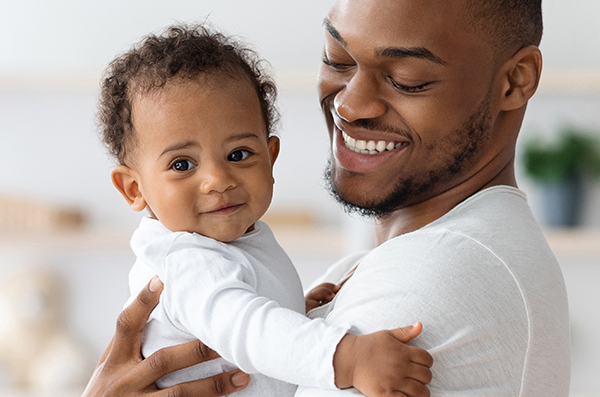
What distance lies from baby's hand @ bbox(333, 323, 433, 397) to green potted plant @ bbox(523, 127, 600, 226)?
→ 2244 millimetres

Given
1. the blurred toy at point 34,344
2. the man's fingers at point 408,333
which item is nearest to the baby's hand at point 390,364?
the man's fingers at point 408,333

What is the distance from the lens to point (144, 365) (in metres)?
1.07

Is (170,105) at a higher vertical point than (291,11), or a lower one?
lower

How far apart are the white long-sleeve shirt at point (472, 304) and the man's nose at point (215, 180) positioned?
0.87 feet

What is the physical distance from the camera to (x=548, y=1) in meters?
3.03

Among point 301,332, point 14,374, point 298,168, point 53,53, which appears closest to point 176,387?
point 301,332

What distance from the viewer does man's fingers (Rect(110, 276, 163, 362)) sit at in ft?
3.51

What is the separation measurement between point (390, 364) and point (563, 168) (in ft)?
7.56

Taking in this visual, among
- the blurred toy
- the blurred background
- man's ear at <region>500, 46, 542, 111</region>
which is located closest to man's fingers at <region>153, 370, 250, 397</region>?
man's ear at <region>500, 46, 542, 111</region>

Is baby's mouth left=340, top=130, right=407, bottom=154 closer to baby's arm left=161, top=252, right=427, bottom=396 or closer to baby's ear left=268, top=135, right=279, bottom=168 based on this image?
baby's ear left=268, top=135, right=279, bottom=168

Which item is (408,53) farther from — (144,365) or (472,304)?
(144,365)

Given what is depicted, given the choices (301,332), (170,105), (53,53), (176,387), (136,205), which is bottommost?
(176,387)

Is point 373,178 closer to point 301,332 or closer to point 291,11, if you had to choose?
point 301,332

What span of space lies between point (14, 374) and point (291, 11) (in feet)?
7.14
